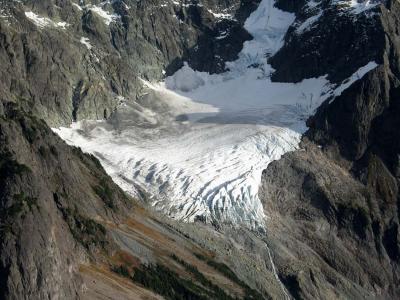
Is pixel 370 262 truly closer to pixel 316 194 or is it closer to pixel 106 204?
pixel 316 194

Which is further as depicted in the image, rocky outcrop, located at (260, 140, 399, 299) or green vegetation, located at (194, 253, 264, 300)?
rocky outcrop, located at (260, 140, 399, 299)

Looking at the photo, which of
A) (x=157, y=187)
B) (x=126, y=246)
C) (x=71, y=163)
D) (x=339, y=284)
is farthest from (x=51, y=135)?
(x=339, y=284)

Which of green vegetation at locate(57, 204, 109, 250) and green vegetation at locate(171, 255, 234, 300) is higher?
green vegetation at locate(57, 204, 109, 250)

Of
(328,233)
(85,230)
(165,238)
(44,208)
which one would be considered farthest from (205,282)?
(328,233)

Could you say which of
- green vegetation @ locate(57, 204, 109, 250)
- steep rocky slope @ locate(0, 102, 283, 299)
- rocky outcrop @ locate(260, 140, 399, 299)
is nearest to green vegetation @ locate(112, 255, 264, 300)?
steep rocky slope @ locate(0, 102, 283, 299)

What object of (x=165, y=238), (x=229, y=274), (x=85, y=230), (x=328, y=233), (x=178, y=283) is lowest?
(x=328, y=233)

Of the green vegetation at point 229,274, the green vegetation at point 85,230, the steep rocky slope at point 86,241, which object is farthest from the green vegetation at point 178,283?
A: the green vegetation at point 85,230

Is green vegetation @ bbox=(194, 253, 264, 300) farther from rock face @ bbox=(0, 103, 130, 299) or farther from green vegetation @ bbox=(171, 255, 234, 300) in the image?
rock face @ bbox=(0, 103, 130, 299)

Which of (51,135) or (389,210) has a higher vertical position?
Result: (51,135)

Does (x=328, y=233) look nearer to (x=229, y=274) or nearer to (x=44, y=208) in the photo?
(x=229, y=274)
